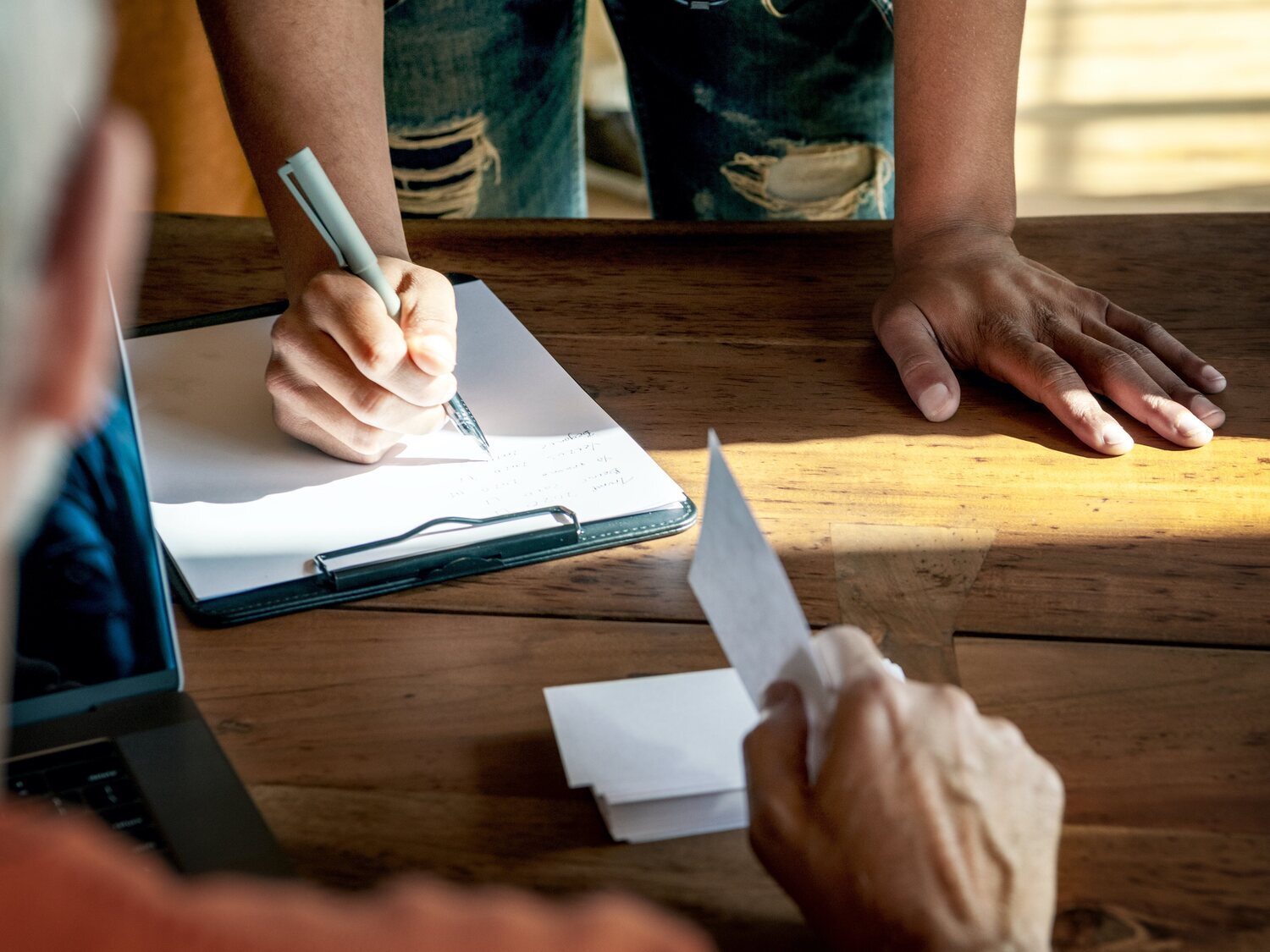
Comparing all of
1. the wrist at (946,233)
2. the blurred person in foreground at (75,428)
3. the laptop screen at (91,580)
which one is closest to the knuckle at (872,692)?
the blurred person in foreground at (75,428)

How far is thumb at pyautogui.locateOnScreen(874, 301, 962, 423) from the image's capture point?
928mm

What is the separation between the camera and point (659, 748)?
60 centimetres

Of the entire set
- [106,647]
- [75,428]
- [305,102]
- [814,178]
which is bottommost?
[814,178]

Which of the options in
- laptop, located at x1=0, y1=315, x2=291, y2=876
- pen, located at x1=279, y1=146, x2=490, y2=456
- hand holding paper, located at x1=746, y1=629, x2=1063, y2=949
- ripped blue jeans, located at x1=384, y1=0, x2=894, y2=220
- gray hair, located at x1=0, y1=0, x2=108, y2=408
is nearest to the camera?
gray hair, located at x1=0, y1=0, x2=108, y2=408

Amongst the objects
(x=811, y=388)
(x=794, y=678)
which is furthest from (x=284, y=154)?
(x=794, y=678)

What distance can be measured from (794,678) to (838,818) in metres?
0.07

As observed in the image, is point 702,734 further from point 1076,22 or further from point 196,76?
point 1076,22

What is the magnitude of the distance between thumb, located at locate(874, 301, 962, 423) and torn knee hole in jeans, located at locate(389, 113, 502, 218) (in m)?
0.54

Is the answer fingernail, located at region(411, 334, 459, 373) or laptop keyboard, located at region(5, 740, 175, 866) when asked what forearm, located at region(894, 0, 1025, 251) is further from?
laptop keyboard, located at region(5, 740, 175, 866)

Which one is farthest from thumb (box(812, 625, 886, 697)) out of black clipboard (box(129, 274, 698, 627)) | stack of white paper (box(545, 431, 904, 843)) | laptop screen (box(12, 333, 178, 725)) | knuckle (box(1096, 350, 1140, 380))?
knuckle (box(1096, 350, 1140, 380))

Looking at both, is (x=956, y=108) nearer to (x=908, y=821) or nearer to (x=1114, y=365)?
(x=1114, y=365)

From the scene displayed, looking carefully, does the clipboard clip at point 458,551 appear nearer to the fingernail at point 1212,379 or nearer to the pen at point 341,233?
the pen at point 341,233

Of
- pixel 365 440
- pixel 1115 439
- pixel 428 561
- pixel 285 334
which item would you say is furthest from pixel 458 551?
pixel 1115 439

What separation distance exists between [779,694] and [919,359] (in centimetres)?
48
